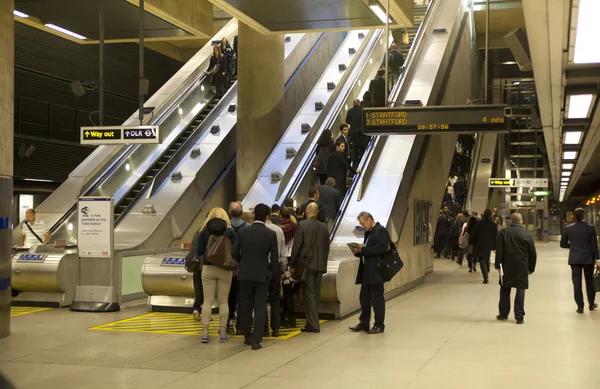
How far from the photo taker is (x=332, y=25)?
15.9 meters

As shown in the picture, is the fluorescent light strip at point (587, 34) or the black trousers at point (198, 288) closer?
the fluorescent light strip at point (587, 34)

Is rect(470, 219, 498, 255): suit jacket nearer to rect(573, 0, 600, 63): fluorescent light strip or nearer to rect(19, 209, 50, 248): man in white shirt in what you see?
rect(573, 0, 600, 63): fluorescent light strip

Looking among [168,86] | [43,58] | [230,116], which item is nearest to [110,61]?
[43,58]

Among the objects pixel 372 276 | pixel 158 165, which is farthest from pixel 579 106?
pixel 158 165

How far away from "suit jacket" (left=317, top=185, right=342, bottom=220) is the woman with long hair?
1.54 metres

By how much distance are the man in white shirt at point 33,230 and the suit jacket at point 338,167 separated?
5461 mm

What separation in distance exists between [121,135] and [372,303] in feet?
17.9

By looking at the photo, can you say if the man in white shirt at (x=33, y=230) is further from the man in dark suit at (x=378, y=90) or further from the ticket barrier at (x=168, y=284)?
the man in dark suit at (x=378, y=90)

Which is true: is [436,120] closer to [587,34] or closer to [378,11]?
[378,11]

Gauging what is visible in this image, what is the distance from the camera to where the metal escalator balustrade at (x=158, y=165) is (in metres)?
16.6

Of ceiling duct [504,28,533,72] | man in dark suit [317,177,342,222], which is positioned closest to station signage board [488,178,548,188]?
man in dark suit [317,177,342,222]

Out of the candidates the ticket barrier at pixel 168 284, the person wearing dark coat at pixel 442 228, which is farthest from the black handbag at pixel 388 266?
the person wearing dark coat at pixel 442 228

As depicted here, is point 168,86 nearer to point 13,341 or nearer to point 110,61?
point 110,61

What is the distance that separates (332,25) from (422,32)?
17.5 ft
